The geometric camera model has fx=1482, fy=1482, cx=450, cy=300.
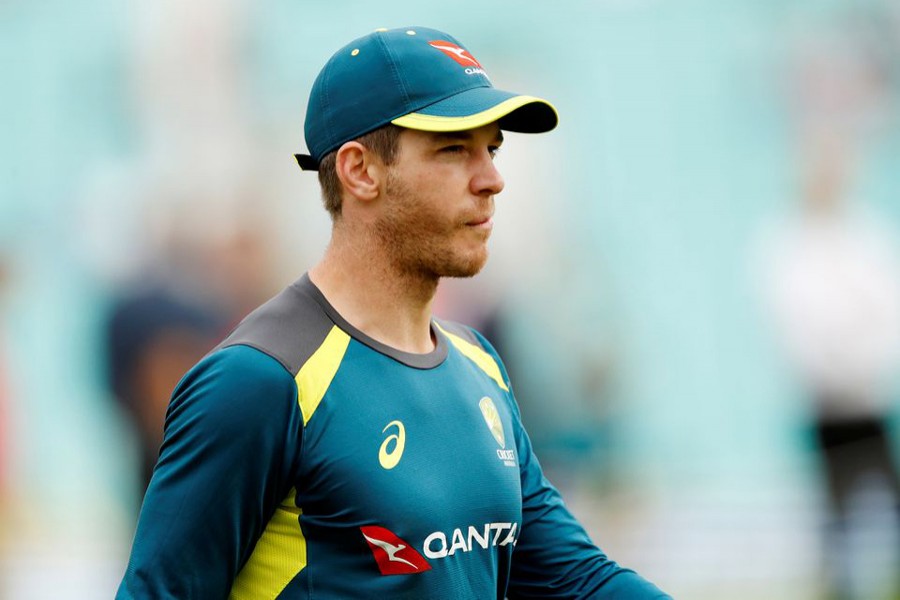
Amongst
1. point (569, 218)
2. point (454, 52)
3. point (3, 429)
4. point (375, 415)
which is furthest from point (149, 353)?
point (375, 415)

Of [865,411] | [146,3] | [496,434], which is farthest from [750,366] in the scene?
[496,434]

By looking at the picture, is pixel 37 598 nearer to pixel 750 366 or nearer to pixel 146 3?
pixel 146 3

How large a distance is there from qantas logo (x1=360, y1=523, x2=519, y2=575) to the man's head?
74 cm

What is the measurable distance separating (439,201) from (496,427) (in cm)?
54

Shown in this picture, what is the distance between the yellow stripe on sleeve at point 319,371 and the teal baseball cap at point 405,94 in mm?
435

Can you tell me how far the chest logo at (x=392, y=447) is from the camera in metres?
2.91

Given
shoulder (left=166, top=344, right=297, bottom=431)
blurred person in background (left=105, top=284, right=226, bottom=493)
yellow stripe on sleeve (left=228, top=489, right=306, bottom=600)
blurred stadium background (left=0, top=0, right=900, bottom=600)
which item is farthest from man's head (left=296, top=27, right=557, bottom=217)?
blurred stadium background (left=0, top=0, right=900, bottom=600)

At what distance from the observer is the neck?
311 centimetres

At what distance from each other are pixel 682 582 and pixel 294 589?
5.88 metres

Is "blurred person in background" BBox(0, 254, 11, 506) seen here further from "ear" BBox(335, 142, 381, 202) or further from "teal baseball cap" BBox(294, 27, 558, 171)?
"ear" BBox(335, 142, 381, 202)

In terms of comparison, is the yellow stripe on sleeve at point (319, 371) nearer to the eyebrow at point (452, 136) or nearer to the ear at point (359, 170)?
the ear at point (359, 170)

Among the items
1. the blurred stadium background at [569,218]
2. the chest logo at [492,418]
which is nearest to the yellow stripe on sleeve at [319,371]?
the chest logo at [492,418]

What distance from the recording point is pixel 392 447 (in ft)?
9.64

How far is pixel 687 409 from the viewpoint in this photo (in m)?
8.77
